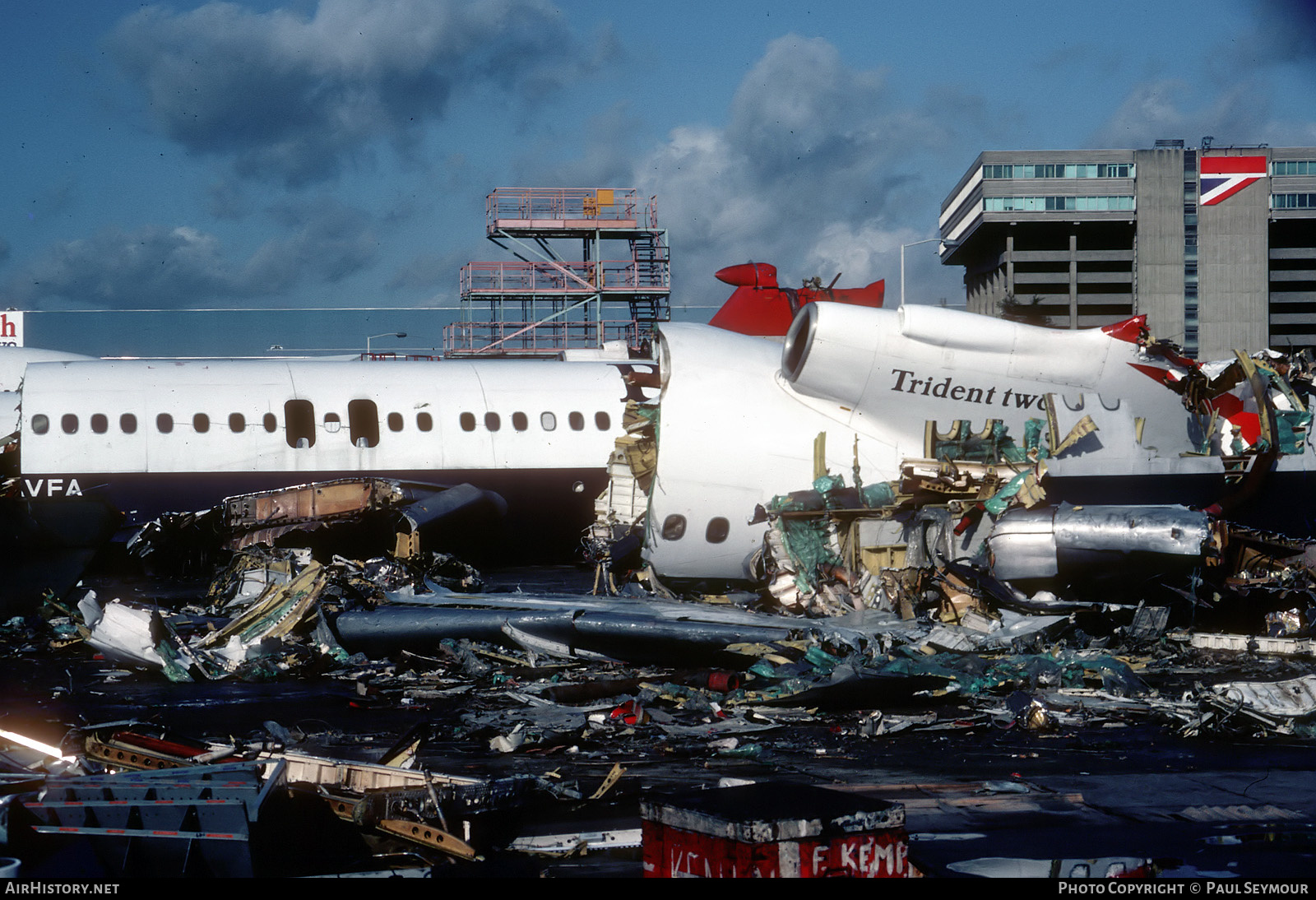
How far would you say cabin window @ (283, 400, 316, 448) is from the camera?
75.7ft

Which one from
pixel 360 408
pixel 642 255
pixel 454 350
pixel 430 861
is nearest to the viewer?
pixel 430 861

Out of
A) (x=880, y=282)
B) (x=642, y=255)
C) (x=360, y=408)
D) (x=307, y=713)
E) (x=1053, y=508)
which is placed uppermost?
(x=642, y=255)

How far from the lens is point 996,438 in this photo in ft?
53.7

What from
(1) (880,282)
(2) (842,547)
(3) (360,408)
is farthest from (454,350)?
(2) (842,547)

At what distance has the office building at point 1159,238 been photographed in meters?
111

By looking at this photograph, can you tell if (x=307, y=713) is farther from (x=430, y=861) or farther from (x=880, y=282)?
(x=880, y=282)

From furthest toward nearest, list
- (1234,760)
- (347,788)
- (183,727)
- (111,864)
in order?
(183,727), (1234,760), (347,788), (111,864)

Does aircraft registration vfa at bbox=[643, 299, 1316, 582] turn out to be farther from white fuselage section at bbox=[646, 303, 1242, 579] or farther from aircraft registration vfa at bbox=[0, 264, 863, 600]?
aircraft registration vfa at bbox=[0, 264, 863, 600]

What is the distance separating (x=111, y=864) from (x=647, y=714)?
5.22 meters

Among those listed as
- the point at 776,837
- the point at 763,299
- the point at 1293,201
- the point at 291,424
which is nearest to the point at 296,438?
the point at 291,424

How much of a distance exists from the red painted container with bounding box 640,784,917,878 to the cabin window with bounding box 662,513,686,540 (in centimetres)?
1085

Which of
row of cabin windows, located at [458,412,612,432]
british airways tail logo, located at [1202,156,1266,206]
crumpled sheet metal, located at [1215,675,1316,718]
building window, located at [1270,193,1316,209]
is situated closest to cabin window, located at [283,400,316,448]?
row of cabin windows, located at [458,412,612,432]

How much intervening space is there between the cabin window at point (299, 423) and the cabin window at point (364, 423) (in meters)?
0.71

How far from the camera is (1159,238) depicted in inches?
4466
